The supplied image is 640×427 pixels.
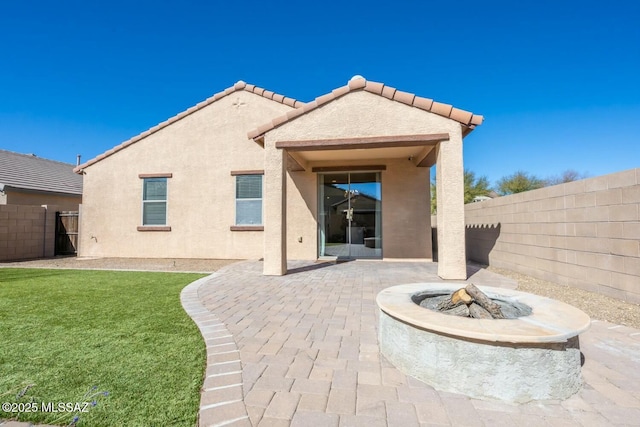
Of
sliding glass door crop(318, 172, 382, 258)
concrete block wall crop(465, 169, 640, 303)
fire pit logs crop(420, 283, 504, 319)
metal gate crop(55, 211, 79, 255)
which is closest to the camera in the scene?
fire pit logs crop(420, 283, 504, 319)

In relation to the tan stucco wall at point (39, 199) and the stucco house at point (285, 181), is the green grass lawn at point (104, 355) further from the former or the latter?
the tan stucco wall at point (39, 199)

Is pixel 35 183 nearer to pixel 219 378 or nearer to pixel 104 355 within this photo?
pixel 104 355

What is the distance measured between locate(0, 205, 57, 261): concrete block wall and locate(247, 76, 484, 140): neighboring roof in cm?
1093

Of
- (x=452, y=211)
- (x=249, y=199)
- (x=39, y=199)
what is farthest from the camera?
(x=39, y=199)

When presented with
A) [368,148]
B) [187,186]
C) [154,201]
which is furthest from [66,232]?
[368,148]

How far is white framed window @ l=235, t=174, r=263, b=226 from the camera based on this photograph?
11.2m

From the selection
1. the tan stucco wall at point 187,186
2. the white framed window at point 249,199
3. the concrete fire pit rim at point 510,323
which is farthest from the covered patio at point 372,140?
the concrete fire pit rim at point 510,323

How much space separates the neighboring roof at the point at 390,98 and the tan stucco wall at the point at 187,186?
3814 mm

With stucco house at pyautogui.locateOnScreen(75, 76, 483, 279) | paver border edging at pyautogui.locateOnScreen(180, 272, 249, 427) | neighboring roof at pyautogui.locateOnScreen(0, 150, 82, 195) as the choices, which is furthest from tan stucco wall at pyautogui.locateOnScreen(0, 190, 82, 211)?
paver border edging at pyautogui.locateOnScreen(180, 272, 249, 427)

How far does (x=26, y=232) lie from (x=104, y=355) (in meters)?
13.0

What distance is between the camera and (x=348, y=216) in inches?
419

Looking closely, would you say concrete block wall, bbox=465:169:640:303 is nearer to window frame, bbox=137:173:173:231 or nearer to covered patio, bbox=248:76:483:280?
covered patio, bbox=248:76:483:280

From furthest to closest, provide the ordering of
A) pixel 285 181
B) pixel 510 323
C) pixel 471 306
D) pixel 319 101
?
pixel 285 181 < pixel 319 101 < pixel 471 306 < pixel 510 323

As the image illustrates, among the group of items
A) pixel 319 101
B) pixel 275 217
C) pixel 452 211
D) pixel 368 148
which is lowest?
pixel 275 217
